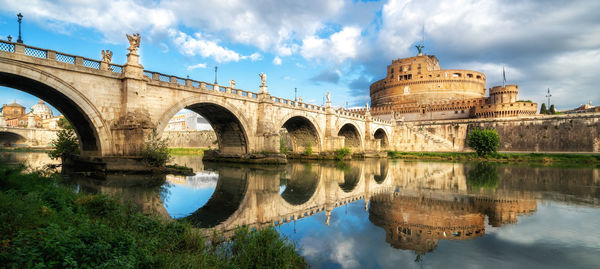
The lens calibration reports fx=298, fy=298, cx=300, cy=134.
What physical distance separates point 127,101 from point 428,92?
71.2 meters

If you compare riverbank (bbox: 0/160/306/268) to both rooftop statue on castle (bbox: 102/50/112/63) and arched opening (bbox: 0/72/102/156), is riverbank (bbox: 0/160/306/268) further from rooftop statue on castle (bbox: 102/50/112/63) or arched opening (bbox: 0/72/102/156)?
rooftop statue on castle (bbox: 102/50/112/63)

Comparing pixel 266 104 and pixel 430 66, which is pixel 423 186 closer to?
pixel 266 104

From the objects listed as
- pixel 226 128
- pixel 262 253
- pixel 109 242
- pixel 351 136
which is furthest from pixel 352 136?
pixel 109 242

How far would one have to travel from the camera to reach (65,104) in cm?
1927

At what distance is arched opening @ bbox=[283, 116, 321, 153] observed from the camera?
38831 millimetres

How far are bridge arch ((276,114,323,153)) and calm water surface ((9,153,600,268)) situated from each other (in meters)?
21.8

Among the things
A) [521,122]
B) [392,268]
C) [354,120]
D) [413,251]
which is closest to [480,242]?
[413,251]

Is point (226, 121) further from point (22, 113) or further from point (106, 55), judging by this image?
point (22, 113)

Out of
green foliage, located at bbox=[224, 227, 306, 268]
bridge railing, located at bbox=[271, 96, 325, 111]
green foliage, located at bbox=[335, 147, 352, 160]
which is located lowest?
green foliage, located at bbox=[224, 227, 306, 268]

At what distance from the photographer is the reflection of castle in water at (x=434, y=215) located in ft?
25.6

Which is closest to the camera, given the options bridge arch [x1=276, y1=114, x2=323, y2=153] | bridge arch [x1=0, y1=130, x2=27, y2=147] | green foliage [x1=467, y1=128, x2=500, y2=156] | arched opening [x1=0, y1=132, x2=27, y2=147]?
bridge arch [x1=276, y1=114, x2=323, y2=153]

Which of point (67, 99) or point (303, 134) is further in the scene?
point (303, 134)

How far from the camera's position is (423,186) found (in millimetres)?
16656

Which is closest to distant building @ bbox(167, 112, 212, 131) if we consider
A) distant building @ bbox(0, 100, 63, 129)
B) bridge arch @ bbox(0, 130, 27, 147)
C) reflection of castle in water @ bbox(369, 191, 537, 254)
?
bridge arch @ bbox(0, 130, 27, 147)
